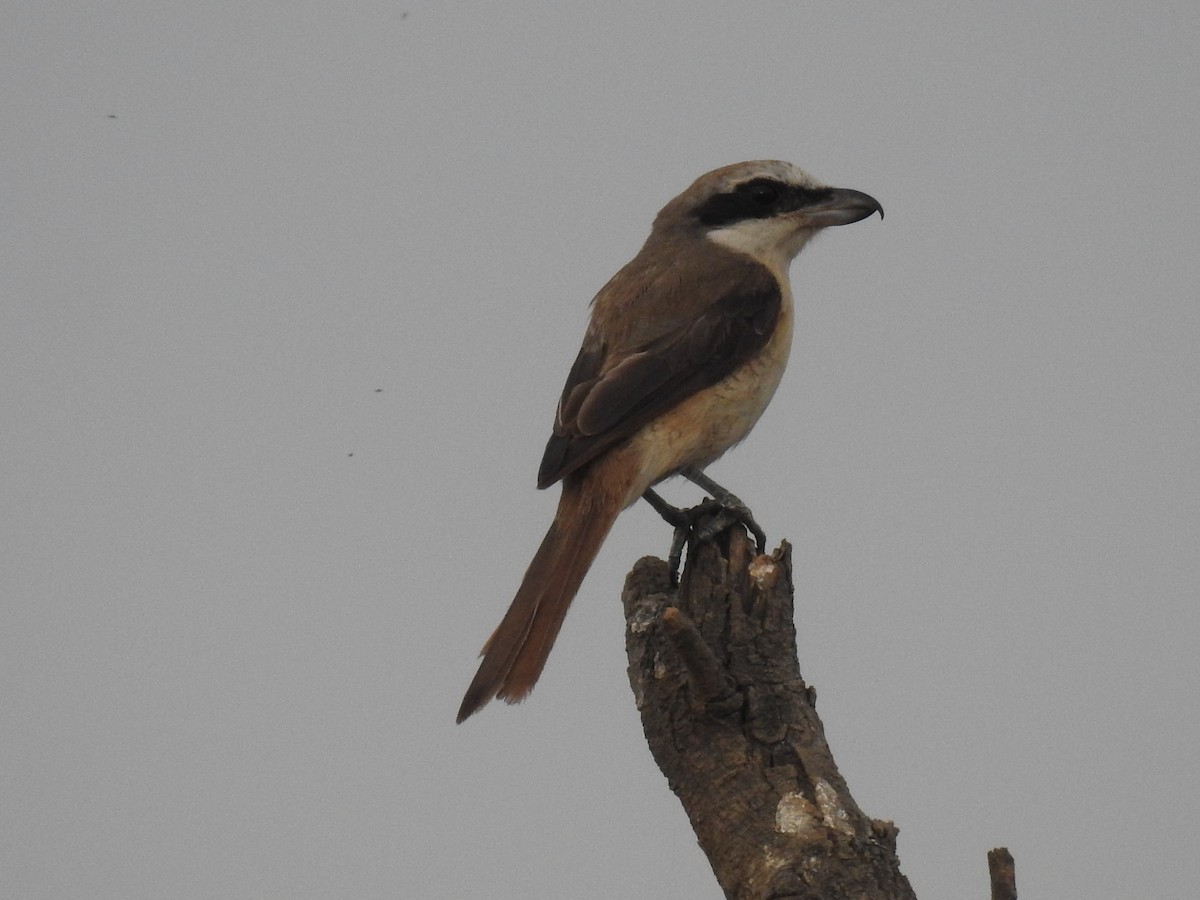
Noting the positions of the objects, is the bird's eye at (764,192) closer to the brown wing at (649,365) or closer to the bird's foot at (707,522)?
the brown wing at (649,365)

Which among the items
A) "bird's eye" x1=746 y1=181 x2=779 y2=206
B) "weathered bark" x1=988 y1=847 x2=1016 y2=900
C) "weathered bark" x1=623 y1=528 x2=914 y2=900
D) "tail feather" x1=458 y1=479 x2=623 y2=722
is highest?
"bird's eye" x1=746 y1=181 x2=779 y2=206

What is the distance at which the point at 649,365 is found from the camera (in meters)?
6.09

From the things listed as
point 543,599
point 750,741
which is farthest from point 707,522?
point 750,741

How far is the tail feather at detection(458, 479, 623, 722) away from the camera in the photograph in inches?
199

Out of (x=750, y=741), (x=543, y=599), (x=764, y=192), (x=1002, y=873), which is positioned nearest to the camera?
(x=1002, y=873)

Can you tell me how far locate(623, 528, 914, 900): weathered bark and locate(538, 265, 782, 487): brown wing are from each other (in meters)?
0.88

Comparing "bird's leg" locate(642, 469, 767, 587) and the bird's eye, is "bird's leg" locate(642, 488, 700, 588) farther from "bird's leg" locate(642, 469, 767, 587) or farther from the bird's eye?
the bird's eye

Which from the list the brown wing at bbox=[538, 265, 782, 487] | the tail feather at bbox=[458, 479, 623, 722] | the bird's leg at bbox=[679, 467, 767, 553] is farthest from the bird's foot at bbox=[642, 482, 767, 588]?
→ the brown wing at bbox=[538, 265, 782, 487]

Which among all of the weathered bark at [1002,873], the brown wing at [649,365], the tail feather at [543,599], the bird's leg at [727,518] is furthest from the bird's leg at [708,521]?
the weathered bark at [1002,873]

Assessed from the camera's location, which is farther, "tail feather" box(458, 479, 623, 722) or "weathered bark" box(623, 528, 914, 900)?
"tail feather" box(458, 479, 623, 722)

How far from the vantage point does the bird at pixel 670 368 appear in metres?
5.38

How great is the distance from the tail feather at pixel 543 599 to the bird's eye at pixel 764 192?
1955 mm

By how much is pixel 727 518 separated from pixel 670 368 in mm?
753

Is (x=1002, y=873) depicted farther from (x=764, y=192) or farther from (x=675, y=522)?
(x=764, y=192)
